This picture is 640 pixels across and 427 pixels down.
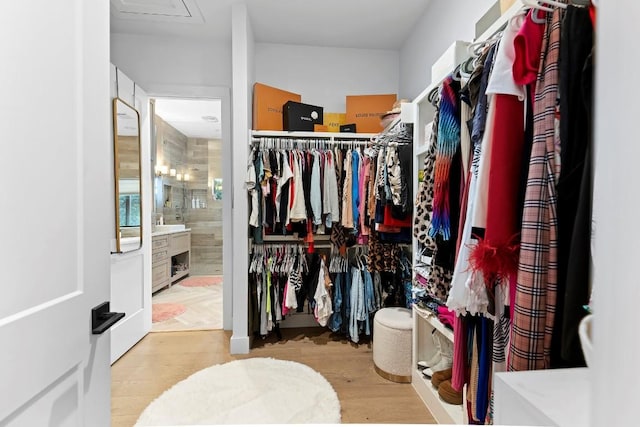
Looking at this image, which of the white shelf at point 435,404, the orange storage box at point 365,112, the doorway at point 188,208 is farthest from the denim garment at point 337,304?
the orange storage box at point 365,112

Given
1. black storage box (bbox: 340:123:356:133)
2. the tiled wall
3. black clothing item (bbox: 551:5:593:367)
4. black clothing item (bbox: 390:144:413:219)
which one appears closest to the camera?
black clothing item (bbox: 551:5:593:367)

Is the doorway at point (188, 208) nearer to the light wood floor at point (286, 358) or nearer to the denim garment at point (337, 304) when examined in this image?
the light wood floor at point (286, 358)

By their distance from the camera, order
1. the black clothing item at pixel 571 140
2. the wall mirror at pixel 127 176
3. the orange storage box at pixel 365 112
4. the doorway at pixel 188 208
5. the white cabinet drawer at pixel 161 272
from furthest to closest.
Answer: the white cabinet drawer at pixel 161 272 < the doorway at pixel 188 208 < the orange storage box at pixel 365 112 < the wall mirror at pixel 127 176 < the black clothing item at pixel 571 140

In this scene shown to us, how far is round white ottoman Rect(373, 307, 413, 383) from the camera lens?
1808 millimetres

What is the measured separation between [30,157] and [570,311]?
1201mm

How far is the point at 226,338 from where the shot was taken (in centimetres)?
245

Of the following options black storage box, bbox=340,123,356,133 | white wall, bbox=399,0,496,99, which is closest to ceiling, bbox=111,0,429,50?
white wall, bbox=399,0,496,99

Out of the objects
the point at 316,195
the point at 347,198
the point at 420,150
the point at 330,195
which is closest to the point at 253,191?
the point at 316,195

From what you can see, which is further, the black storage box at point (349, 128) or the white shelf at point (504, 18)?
the black storage box at point (349, 128)

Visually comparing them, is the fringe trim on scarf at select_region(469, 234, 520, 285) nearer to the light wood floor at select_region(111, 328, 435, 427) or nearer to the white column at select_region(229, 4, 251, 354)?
the light wood floor at select_region(111, 328, 435, 427)

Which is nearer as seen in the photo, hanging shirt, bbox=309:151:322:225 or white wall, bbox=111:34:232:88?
hanging shirt, bbox=309:151:322:225

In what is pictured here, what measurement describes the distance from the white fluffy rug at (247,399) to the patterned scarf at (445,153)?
3.91 ft

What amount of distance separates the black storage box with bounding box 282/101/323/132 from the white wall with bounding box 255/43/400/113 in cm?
33

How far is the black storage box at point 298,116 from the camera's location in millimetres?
2406
